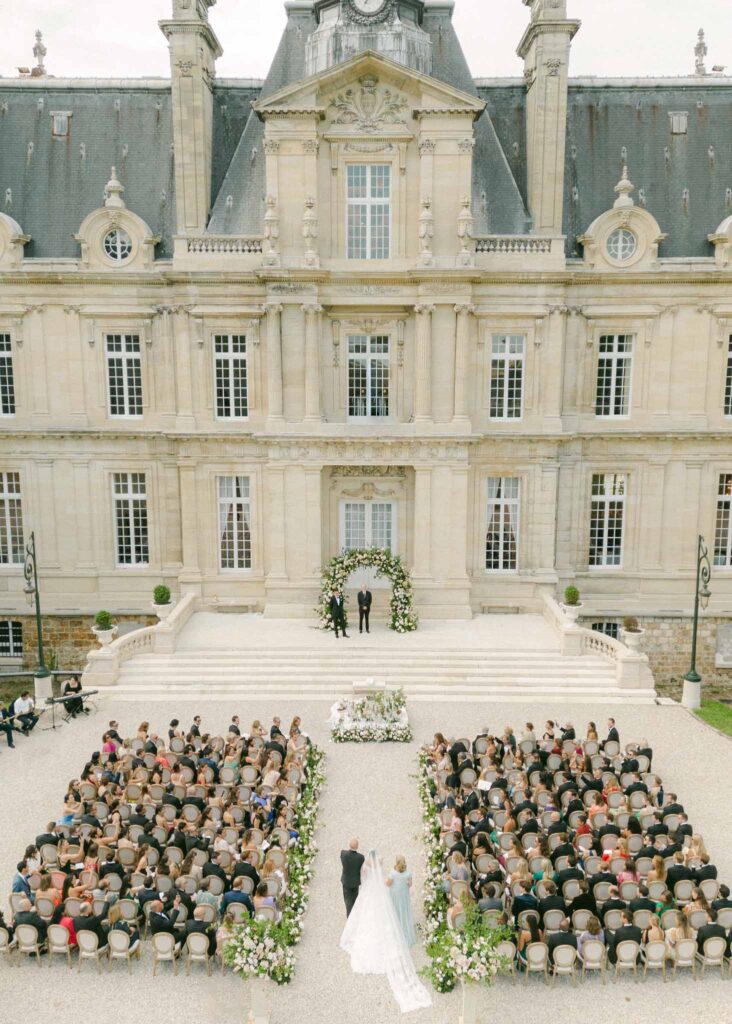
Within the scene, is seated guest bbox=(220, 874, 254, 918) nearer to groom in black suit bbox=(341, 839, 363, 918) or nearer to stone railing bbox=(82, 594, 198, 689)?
groom in black suit bbox=(341, 839, 363, 918)

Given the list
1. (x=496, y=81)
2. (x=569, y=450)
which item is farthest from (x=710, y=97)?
(x=569, y=450)

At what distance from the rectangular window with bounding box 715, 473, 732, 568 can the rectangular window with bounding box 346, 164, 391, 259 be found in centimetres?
1479

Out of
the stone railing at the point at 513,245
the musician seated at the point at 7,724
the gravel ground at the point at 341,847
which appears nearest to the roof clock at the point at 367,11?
the stone railing at the point at 513,245

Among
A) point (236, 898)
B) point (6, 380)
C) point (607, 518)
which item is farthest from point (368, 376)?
point (236, 898)

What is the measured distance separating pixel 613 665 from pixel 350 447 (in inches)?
438

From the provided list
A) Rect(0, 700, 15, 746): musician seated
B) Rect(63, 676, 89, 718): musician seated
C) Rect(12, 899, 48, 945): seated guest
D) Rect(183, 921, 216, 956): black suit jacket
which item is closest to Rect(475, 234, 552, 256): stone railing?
Rect(63, 676, 89, 718): musician seated

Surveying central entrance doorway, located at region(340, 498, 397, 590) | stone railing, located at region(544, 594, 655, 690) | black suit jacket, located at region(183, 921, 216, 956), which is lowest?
black suit jacket, located at region(183, 921, 216, 956)

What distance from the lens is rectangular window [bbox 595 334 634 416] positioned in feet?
97.5

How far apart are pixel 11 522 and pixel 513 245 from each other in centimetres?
2063

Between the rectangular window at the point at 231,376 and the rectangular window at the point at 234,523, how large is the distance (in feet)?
→ 7.90

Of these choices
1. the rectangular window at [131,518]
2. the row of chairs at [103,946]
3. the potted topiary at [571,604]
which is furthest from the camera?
the rectangular window at [131,518]

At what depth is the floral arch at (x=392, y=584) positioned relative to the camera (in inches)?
1097

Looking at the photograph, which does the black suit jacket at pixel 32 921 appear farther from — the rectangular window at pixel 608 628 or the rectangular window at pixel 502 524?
the rectangular window at pixel 608 628

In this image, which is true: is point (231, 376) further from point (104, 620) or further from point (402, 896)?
point (402, 896)
